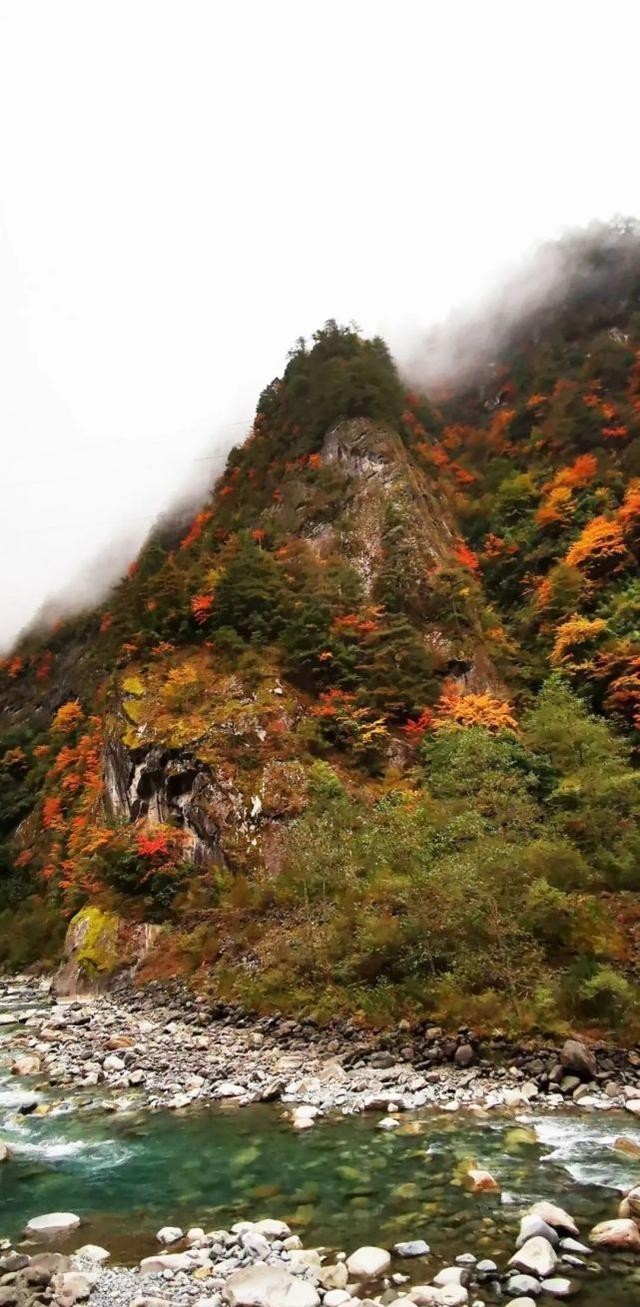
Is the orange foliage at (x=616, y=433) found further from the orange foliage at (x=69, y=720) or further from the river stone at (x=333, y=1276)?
the river stone at (x=333, y=1276)

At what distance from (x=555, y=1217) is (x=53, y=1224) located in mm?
6337

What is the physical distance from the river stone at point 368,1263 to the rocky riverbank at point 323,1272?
0.01m

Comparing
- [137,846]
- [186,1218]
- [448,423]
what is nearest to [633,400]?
[448,423]

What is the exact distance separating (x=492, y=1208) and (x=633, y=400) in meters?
49.6

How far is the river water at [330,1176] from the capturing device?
8672mm

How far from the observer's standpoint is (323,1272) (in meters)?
7.65

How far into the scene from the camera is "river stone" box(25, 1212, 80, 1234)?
370 inches

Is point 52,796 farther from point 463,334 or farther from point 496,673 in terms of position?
point 463,334

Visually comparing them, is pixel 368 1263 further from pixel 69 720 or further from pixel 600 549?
pixel 69 720

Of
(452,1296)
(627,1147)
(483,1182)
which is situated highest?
(452,1296)

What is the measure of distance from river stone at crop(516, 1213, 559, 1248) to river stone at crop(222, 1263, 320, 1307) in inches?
95.1

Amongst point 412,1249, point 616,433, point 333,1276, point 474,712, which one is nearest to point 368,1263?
point 333,1276

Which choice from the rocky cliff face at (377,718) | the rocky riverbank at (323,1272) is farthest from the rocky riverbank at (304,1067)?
the rocky riverbank at (323,1272)

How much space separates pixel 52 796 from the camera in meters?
54.2
